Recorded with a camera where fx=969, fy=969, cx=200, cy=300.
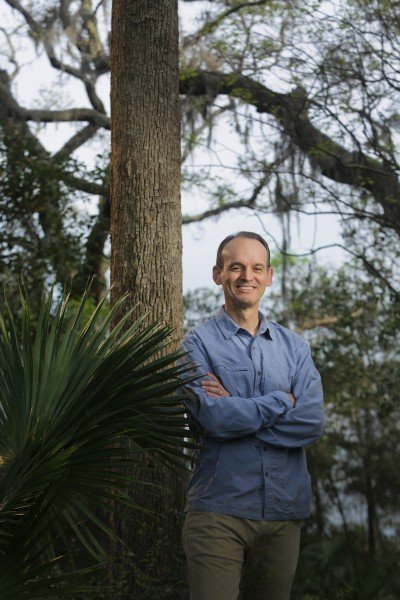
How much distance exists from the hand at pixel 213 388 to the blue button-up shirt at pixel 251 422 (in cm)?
4

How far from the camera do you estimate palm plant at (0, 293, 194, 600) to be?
12.3ft

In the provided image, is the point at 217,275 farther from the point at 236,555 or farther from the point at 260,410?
the point at 236,555

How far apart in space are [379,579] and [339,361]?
4.95 m

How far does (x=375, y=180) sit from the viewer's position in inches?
486

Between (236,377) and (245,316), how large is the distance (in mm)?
298

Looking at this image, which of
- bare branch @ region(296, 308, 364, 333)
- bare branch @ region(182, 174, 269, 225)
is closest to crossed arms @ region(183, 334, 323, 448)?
bare branch @ region(182, 174, 269, 225)

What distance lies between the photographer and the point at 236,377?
4.32 m

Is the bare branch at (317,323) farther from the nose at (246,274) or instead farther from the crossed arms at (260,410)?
the nose at (246,274)

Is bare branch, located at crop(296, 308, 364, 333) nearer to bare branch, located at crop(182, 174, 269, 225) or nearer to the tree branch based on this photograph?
bare branch, located at crop(182, 174, 269, 225)

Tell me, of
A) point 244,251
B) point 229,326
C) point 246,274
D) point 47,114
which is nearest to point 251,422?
point 229,326

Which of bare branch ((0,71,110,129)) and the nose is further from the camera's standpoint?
bare branch ((0,71,110,129))

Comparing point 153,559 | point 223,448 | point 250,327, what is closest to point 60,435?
point 223,448

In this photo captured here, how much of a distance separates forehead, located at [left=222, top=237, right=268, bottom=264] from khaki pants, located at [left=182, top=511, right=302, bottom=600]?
1131mm

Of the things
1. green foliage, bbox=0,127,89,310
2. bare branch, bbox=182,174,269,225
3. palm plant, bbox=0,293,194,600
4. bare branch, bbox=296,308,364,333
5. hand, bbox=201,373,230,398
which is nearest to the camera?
palm plant, bbox=0,293,194,600
